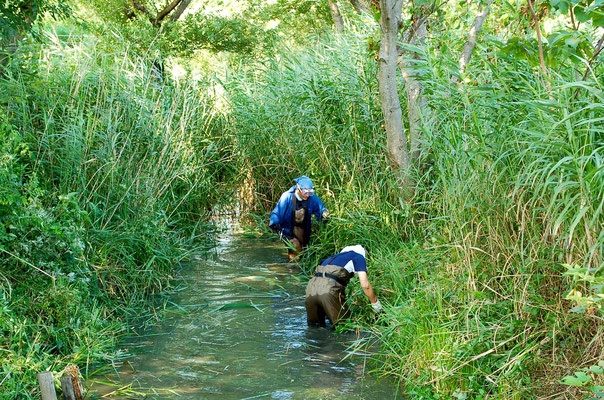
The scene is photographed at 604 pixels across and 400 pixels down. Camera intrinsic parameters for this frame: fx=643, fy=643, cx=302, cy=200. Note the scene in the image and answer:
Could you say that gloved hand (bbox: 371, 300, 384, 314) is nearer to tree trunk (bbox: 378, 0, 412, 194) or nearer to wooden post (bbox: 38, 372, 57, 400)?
tree trunk (bbox: 378, 0, 412, 194)

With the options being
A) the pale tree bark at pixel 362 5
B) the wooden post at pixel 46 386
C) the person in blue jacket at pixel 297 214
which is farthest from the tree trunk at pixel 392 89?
the wooden post at pixel 46 386

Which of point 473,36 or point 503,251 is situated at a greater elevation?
point 473,36

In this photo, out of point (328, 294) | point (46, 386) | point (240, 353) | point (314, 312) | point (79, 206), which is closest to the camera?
point (46, 386)

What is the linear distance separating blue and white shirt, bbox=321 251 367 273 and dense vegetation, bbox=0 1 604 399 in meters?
0.33

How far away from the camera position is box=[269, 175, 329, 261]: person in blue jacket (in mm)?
8445

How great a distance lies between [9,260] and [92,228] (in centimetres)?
130

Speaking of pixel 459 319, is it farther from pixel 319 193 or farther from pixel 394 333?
pixel 319 193

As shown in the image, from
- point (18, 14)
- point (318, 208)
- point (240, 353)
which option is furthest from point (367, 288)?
point (18, 14)

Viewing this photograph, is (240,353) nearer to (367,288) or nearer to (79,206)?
(367,288)

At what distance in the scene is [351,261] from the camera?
20.7 ft

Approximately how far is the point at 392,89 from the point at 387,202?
1.24 metres

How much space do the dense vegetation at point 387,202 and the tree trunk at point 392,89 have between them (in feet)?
0.59

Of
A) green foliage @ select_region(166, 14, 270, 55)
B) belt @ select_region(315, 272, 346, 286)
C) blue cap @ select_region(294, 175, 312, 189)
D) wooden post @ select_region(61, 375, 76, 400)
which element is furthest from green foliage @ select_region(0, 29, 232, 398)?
green foliage @ select_region(166, 14, 270, 55)

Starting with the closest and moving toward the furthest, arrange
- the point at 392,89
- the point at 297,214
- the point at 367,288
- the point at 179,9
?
the point at 367,288, the point at 392,89, the point at 297,214, the point at 179,9
